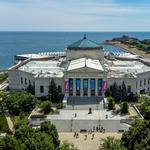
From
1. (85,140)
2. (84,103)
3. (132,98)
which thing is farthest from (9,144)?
(132,98)

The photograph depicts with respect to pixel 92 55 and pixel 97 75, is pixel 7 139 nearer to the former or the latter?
pixel 97 75

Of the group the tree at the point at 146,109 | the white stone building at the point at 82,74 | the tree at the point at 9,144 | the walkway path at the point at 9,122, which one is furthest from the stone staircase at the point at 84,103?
the tree at the point at 9,144

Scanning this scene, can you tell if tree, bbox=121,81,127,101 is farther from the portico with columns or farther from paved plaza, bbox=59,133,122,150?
paved plaza, bbox=59,133,122,150

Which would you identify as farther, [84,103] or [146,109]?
[84,103]

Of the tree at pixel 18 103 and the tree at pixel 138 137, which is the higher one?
the tree at pixel 138 137

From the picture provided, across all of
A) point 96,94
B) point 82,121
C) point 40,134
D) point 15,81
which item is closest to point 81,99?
point 96,94

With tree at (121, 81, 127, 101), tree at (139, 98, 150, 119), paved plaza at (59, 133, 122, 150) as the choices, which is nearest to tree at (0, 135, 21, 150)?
paved plaza at (59, 133, 122, 150)

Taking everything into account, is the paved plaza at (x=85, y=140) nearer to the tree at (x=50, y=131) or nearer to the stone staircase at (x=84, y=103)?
the tree at (x=50, y=131)

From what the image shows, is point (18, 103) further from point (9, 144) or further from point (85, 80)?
point (9, 144)
